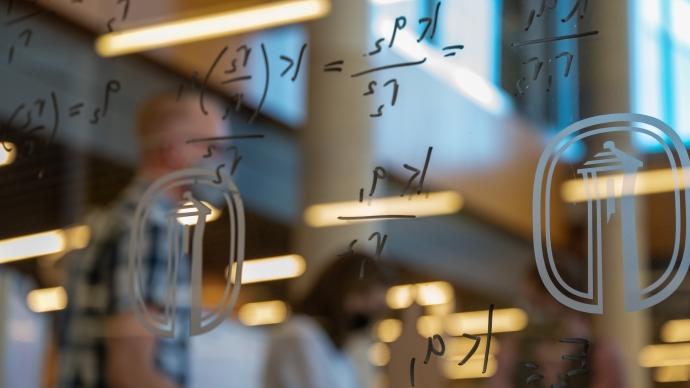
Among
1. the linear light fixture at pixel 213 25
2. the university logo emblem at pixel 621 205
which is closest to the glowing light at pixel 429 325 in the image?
the university logo emblem at pixel 621 205

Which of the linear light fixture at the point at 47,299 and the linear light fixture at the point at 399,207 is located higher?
the linear light fixture at the point at 399,207

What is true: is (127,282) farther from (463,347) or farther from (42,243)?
(463,347)

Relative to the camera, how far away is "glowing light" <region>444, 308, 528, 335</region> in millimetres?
882

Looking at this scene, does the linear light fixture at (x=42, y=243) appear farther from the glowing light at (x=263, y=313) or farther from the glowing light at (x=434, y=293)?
the glowing light at (x=434, y=293)

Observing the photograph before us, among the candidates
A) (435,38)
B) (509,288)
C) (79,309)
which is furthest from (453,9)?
(79,309)

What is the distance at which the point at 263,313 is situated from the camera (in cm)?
111

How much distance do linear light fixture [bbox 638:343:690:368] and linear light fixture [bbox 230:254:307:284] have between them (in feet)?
1.25

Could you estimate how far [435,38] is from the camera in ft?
3.12

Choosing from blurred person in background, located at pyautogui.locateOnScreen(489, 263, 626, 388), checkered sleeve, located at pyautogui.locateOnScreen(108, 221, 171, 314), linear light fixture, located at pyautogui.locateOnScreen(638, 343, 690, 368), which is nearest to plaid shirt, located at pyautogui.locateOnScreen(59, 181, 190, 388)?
checkered sleeve, located at pyautogui.locateOnScreen(108, 221, 171, 314)

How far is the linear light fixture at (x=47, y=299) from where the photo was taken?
4.07 ft

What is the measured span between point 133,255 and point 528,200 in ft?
1.44

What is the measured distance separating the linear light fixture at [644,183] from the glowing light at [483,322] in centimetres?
11

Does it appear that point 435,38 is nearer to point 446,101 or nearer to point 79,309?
point 446,101

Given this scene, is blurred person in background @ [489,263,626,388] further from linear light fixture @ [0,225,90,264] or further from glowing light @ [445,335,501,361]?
linear light fixture @ [0,225,90,264]
